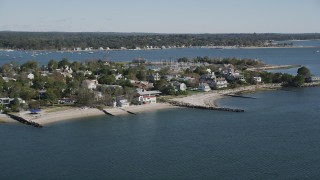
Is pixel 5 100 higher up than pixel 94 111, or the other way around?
pixel 5 100

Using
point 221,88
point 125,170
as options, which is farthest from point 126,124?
point 221,88

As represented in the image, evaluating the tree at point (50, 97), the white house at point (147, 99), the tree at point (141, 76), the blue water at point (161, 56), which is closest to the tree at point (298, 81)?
the tree at point (141, 76)

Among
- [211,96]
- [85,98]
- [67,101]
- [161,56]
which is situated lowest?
[161,56]

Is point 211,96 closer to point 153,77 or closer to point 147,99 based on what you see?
point 147,99

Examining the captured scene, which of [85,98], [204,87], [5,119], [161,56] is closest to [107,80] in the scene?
[204,87]

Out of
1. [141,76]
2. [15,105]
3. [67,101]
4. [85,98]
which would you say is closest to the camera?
[15,105]
